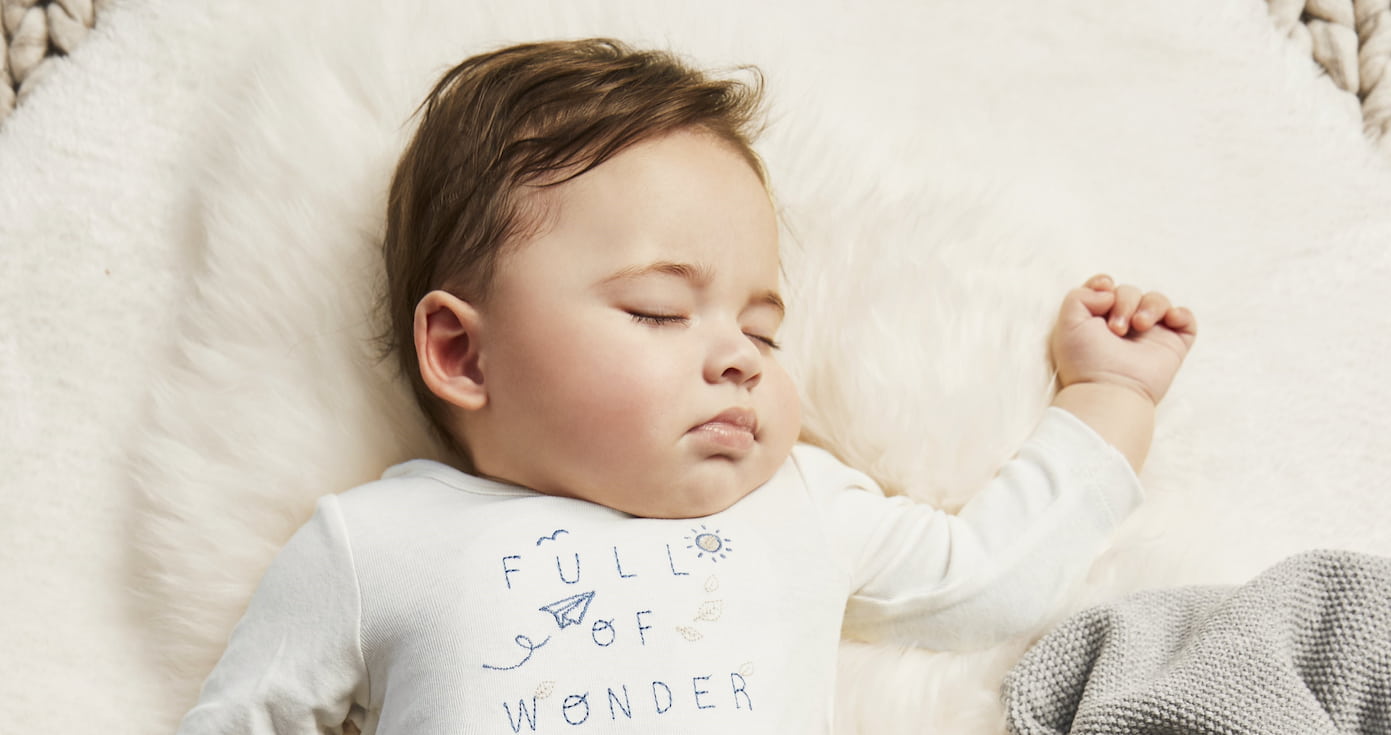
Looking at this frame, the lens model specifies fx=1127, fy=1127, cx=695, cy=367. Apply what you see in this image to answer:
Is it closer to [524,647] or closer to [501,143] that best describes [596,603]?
[524,647]

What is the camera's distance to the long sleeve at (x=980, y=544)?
1102 millimetres

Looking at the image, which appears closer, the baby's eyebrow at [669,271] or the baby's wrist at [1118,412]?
the baby's eyebrow at [669,271]

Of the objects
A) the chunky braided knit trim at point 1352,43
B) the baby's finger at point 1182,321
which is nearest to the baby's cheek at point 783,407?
the baby's finger at point 1182,321

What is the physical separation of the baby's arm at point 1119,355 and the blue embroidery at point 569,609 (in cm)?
56

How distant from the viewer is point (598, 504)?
1053mm

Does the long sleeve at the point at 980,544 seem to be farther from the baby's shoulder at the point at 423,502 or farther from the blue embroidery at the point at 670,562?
the baby's shoulder at the point at 423,502

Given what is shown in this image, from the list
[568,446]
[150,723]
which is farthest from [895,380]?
[150,723]

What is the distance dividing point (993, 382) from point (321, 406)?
0.70 meters

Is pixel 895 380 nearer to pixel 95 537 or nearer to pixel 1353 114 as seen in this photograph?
pixel 1353 114

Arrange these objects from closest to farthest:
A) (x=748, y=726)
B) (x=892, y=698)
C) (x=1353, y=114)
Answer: (x=748, y=726) → (x=892, y=698) → (x=1353, y=114)

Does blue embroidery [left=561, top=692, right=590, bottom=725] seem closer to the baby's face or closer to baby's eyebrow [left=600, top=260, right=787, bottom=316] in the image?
the baby's face

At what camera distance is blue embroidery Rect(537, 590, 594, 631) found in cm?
97

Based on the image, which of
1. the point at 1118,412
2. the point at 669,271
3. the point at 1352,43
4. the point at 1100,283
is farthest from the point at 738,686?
the point at 1352,43

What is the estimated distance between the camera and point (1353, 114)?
1.41 m
